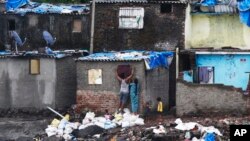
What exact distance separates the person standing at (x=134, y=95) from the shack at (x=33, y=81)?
3311 millimetres

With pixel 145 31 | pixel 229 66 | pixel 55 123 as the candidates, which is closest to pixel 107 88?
pixel 55 123

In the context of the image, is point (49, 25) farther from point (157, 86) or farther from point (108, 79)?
point (157, 86)

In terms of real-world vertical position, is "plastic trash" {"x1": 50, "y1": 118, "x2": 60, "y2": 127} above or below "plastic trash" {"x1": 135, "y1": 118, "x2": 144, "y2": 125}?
below

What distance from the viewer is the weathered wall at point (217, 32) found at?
2991 centimetres

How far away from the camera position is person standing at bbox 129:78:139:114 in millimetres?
25578

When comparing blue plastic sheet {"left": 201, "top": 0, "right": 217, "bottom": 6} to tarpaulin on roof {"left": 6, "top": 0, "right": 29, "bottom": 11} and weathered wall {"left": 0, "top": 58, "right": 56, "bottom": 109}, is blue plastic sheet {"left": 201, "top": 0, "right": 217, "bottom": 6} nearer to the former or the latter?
weathered wall {"left": 0, "top": 58, "right": 56, "bottom": 109}

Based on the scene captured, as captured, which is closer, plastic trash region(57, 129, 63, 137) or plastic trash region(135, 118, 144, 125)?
plastic trash region(57, 129, 63, 137)

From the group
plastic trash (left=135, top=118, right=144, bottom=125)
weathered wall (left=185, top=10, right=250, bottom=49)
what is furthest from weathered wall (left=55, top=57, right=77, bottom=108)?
weathered wall (left=185, top=10, right=250, bottom=49)

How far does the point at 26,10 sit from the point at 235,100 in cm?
1125

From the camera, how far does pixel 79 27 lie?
30812mm

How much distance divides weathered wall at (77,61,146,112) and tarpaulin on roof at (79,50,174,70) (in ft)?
0.76

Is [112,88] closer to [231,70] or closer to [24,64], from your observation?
[24,64]

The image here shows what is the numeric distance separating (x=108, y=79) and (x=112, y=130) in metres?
3.27

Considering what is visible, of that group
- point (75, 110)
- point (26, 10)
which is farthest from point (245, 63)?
point (26, 10)
